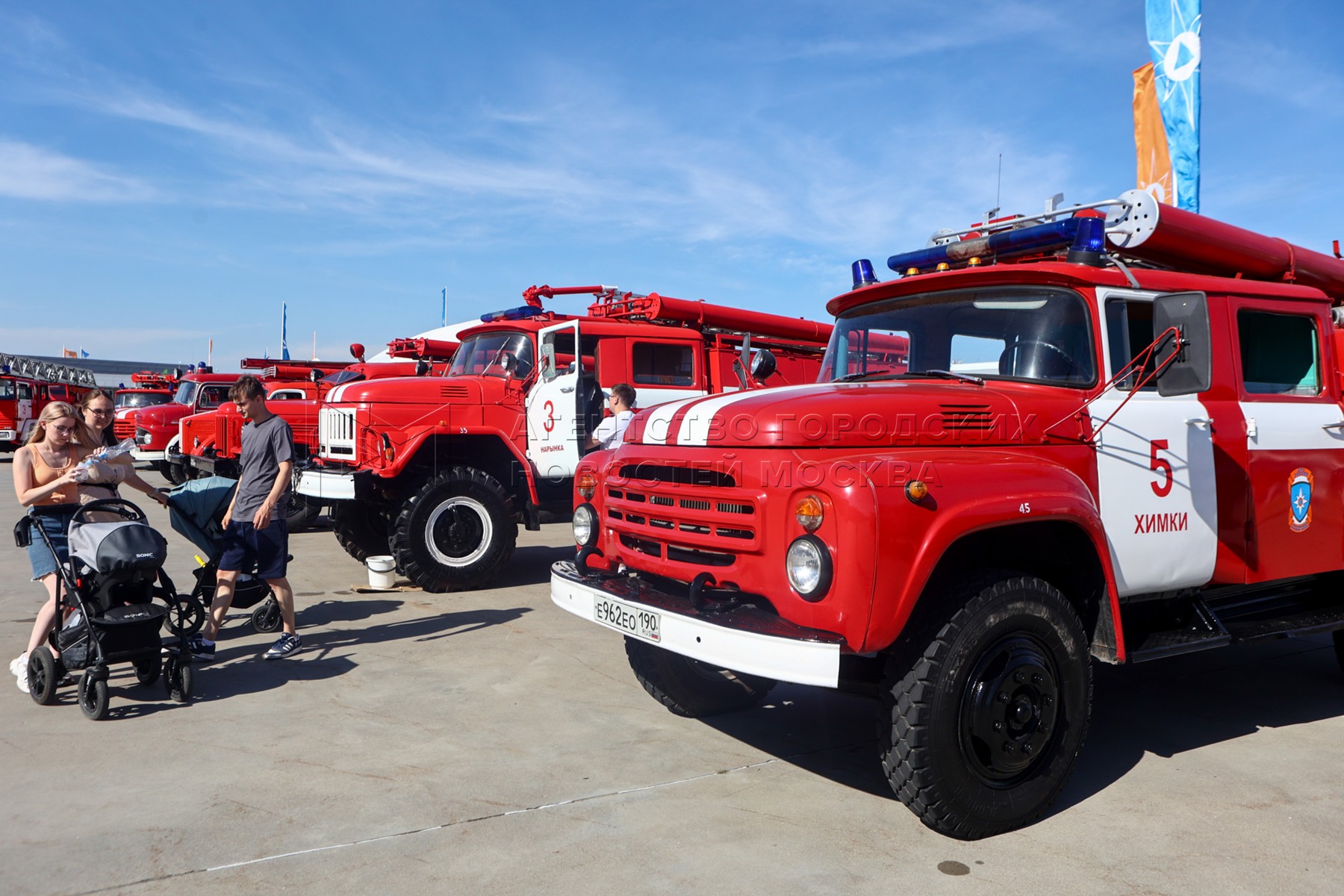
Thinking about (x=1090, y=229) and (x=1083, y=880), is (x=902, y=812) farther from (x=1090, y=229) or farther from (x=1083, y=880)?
(x=1090, y=229)

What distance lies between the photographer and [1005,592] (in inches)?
129

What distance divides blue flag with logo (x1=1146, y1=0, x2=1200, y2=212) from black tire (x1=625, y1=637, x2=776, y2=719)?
7.41m

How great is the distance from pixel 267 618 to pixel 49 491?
1847mm

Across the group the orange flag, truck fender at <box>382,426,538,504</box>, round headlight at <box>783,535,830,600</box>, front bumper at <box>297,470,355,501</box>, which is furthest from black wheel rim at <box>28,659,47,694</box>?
the orange flag

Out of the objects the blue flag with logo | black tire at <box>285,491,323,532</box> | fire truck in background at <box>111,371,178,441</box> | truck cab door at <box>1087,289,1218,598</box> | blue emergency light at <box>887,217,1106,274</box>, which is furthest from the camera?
fire truck in background at <box>111,371,178,441</box>

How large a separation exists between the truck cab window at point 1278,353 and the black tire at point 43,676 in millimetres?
5874

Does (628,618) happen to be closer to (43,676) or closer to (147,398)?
(43,676)

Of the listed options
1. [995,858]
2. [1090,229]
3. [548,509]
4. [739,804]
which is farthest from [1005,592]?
[548,509]

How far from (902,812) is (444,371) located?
23.4 ft

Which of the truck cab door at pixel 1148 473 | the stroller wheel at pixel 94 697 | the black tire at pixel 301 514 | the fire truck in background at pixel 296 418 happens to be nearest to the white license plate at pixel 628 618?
the truck cab door at pixel 1148 473

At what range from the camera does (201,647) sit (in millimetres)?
5496

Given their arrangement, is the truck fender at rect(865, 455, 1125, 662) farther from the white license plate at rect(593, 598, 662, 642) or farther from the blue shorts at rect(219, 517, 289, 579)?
the blue shorts at rect(219, 517, 289, 579)

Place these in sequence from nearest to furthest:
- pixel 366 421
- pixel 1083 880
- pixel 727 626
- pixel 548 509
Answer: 1. pixel 1083 880
2. pixel 727 626
3. pixel 366 421
4. pixel 548 509

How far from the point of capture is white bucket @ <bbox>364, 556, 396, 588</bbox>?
753cm
